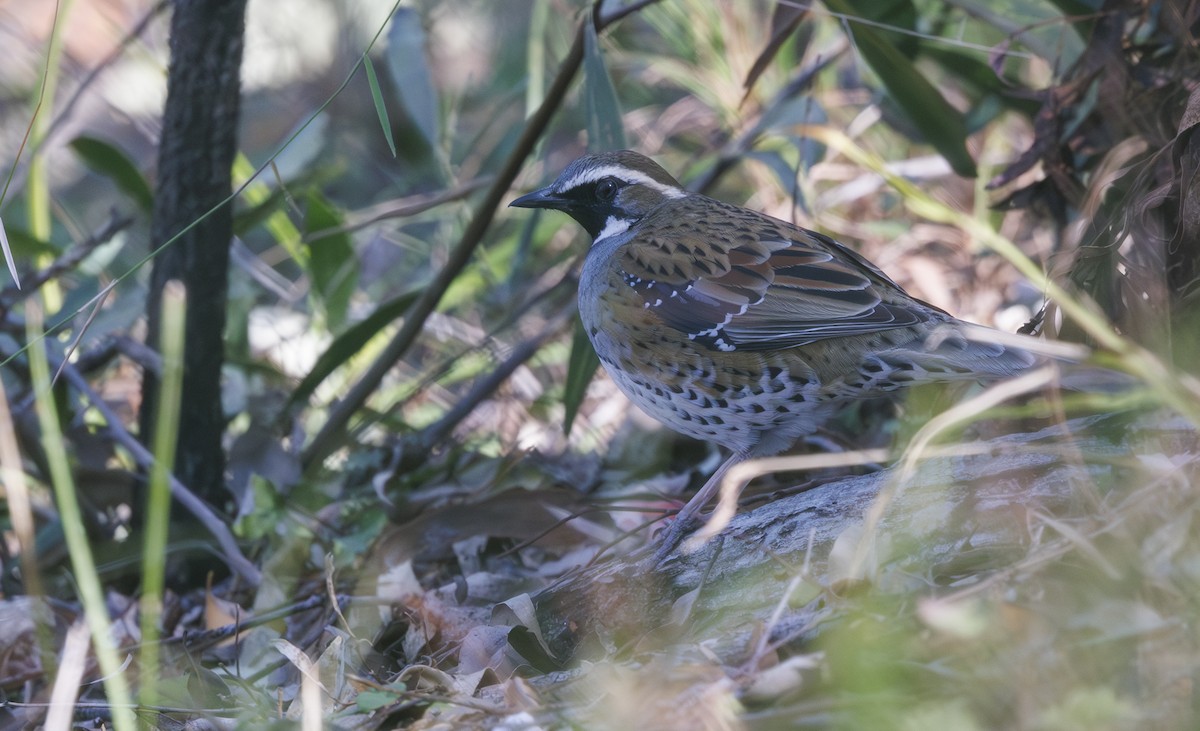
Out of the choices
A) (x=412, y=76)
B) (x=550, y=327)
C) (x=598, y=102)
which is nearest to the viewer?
(x=598, y=102)

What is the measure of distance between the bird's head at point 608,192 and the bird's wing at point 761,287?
44 centimetres

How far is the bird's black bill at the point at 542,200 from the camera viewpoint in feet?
17.1

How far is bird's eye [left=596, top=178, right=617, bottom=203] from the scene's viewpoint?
211 inches

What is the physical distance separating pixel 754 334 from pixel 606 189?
1351mm

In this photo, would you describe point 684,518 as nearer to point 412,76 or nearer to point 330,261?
point 330,261

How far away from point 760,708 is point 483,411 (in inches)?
157

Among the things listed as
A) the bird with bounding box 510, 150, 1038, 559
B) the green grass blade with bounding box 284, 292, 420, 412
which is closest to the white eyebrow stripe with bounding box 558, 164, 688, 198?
the bird with bounding box 510, 150, 1038, 559

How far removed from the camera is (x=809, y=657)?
2.69m

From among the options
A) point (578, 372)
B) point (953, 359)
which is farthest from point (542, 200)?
point (953, 359)

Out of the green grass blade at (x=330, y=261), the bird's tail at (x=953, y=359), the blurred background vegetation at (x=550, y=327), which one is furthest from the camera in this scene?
the green grass blade at (x=330, y=261)

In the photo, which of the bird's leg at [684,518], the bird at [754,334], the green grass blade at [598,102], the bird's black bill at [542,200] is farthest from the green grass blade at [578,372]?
the bird's leg at [684,518]

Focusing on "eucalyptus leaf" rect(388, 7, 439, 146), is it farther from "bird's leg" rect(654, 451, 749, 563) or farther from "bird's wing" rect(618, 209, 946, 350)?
"bird's leg" rect(654, 451, 749, 563)

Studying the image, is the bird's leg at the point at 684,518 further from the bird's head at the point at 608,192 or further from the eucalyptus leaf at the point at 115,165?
the eucalyptus leaf at the point at 115,165

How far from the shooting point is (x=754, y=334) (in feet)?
14.3
